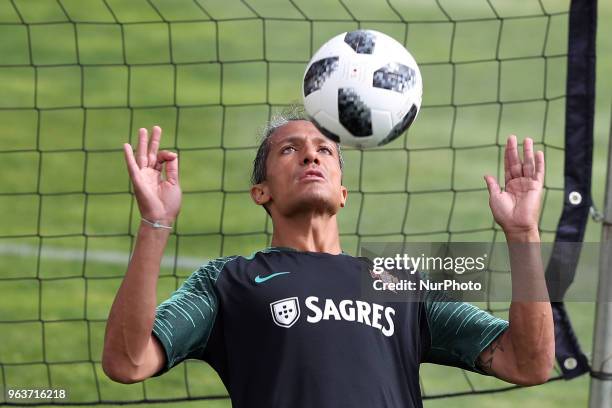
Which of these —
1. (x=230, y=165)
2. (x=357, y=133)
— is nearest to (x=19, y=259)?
→ (x=230, y=165)

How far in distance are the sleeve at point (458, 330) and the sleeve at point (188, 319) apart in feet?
2.74

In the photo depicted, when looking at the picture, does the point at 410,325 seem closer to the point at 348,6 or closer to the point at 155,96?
the point at 155,96

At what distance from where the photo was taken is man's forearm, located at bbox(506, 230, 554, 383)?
421 cm

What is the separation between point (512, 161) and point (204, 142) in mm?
5111

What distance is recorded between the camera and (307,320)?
4.31m

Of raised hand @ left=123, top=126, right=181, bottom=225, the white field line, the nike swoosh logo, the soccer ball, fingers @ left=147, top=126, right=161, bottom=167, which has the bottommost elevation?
the white field line

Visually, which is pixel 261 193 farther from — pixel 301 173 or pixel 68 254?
pixel 68 254

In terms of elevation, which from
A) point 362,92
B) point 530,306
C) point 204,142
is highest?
point 204,142

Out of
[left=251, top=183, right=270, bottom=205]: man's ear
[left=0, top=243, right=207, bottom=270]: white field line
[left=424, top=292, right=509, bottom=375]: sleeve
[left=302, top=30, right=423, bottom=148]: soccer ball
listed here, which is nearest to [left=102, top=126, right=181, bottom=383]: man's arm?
[left=302, top=30, right=423, bottom=148]: soccer ball

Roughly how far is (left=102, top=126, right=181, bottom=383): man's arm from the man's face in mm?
702

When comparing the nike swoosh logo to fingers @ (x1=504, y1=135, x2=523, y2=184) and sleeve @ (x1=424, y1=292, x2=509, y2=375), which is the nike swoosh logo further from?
fingers @ (x1=504, y1=135, x2=523, y2=184)
